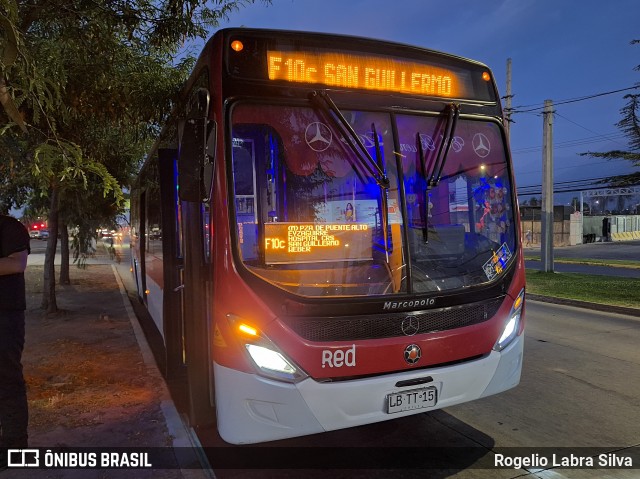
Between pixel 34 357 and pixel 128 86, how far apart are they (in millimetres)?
3962

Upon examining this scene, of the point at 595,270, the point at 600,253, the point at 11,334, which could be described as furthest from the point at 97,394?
the point at 600,253

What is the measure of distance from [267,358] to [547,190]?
17.0 meters

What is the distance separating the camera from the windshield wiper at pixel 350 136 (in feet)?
10.7

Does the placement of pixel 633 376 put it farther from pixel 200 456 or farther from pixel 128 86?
pixel 128 86

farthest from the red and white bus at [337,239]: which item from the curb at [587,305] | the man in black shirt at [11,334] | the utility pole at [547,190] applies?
the utility pole at [547,190]

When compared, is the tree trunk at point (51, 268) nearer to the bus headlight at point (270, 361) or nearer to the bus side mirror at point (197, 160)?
the bus side mirror at point (197, 160)

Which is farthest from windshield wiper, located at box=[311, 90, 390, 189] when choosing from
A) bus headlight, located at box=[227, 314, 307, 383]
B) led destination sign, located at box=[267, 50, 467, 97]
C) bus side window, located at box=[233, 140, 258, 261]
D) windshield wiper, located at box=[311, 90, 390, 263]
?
bus headlight, located at box=[227, 314, 307, 383]

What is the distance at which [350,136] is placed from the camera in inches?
129

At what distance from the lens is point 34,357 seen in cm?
649

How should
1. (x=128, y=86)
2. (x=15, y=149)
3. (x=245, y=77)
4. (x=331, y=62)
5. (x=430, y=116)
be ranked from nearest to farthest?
(x=245, y=77) → (x=331, y=62) → (x=430, y=116) → (x=128, y=86) → (x=15, y=149)

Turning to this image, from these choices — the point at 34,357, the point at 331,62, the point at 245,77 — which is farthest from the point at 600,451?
the point at 34,357

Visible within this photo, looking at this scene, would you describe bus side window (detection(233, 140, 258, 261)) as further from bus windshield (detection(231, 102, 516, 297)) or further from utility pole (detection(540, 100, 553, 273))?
utility pole (detection(540, 100, 553, 273))

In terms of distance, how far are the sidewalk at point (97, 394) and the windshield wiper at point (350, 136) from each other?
250 cm

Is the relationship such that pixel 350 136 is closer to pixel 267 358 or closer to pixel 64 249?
pixel 267 358
